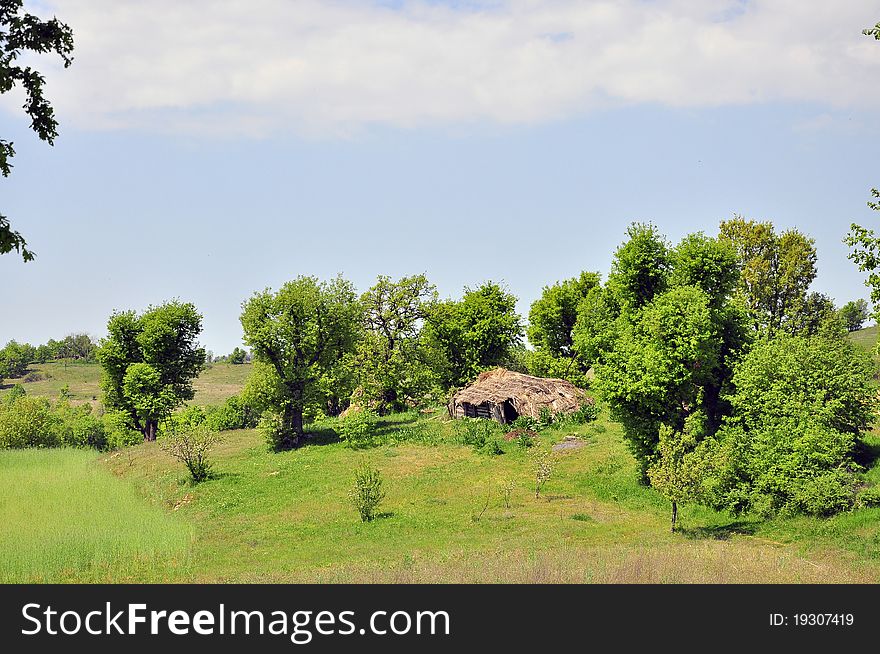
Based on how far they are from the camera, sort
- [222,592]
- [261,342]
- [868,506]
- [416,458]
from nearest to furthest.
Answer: [222,592]
[868,506]
[416,458]
[261,342]

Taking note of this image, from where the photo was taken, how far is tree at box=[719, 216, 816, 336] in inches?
2621

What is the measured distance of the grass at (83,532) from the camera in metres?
25.9

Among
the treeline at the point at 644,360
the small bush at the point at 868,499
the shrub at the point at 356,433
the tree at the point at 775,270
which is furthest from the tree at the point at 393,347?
the small bush at the point at 868,499

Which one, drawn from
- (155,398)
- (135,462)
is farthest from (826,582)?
(155,398)

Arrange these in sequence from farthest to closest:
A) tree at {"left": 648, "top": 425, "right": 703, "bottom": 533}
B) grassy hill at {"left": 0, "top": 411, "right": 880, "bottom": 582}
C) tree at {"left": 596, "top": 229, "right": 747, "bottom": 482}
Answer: tree at {"left": 596, "top": 229, "right": 747, "bottom": 482} < tree at {"left": 648, "top": 425, "right": 703, "bottom": 533} < grassy hill at {"left": 0, "top": 411, "right": 880, "bottom": 582}

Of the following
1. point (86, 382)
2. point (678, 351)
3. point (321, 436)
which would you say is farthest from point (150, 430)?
point (86, 382)

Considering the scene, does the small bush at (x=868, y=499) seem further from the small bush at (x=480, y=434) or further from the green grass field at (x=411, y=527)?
the small bush at (x=480, y=434)

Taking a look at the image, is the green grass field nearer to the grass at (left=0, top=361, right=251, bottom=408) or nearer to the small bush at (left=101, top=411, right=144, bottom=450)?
the small bush at (left=101, top=411, right=144, bottom=450)

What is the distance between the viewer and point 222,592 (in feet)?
65.7

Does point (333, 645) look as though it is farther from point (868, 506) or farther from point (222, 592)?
point (868, 506)

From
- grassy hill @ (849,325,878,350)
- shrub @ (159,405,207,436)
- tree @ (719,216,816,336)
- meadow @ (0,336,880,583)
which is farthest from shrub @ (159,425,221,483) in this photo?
grassy hill @ (849,325,878,350)

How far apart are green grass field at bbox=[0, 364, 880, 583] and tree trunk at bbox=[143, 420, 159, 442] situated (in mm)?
22191

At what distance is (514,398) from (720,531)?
28646 mm

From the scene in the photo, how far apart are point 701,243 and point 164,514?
32.7 meters
